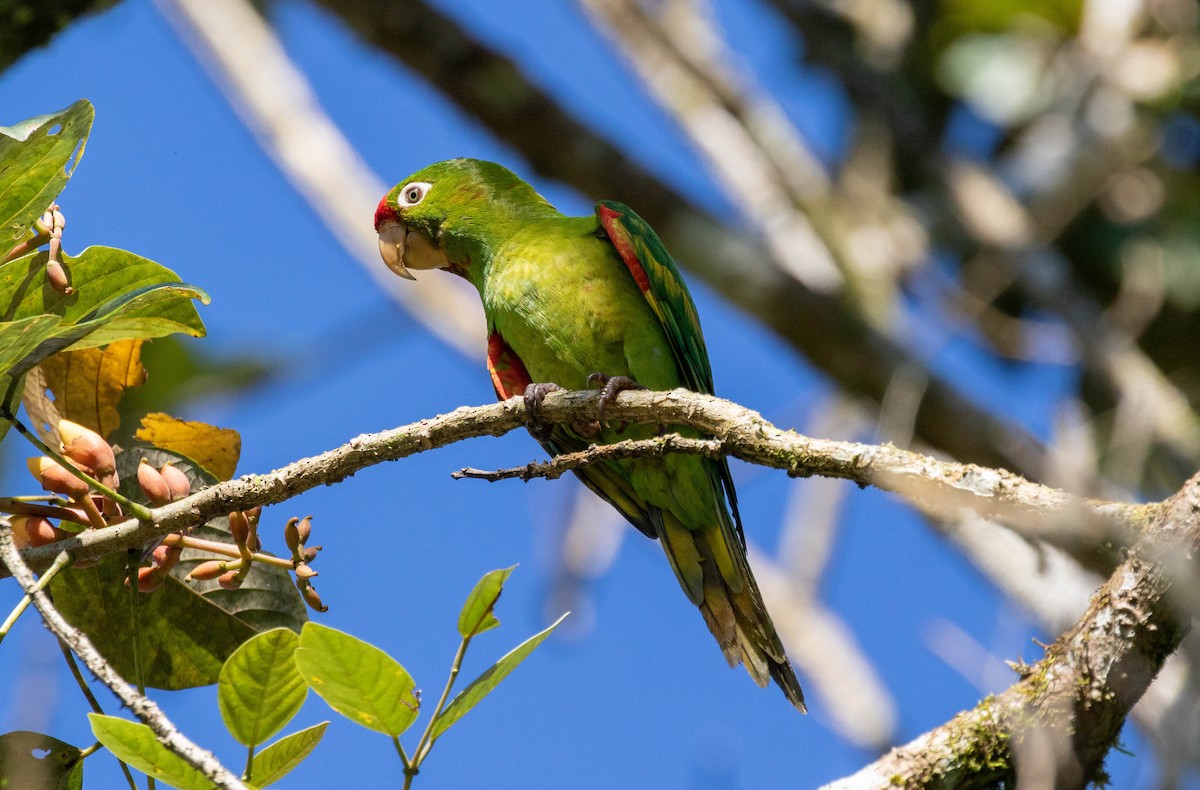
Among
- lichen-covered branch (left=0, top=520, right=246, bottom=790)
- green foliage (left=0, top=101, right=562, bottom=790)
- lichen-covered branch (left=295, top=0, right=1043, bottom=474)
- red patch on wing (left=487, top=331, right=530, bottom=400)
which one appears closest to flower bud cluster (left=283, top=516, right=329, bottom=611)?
green foliage (left=0, top=101, right=562, bottom=790)

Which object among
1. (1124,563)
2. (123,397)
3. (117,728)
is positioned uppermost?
(1124,563)

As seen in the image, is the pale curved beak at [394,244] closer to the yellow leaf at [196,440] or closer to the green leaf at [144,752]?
the yellow leaf at [196,440]

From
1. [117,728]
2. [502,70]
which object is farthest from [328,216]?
[117,728]

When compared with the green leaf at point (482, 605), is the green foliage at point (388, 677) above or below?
below

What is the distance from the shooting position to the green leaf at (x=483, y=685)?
6.01ft

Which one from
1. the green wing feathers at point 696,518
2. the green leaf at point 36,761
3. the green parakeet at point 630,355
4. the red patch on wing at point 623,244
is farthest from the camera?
the red patch on wing at point 623,244

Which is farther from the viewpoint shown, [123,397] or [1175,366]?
[1175,366]

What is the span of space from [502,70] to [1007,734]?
16.0 feet

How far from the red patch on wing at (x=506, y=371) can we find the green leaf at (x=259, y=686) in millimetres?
2176

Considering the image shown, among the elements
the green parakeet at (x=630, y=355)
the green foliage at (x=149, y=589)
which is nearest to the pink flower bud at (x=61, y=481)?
the green foliage at (x=149, y=589)

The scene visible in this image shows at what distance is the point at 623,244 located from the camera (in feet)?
12.6

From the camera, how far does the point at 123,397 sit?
2436mm

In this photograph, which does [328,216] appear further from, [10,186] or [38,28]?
[10,186]

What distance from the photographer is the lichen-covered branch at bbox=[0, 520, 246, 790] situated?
1.66 m
